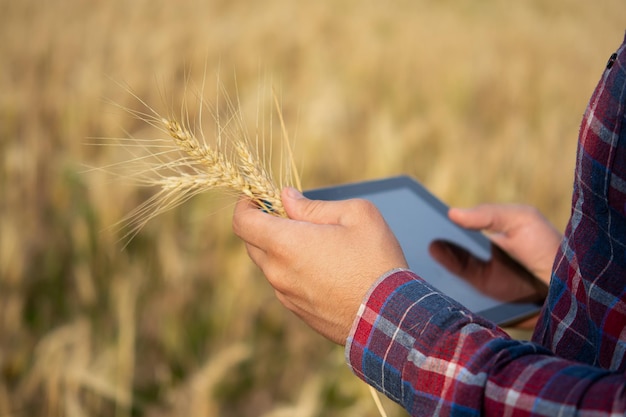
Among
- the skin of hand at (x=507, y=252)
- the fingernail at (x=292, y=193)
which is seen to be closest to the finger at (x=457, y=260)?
the skin of hand at (x=507, y=252)

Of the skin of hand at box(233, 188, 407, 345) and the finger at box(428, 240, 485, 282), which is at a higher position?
the skin of hand at box(233, 188, 407, 345)

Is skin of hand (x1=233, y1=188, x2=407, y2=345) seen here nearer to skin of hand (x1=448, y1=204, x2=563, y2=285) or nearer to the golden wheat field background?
the golden wheat field background

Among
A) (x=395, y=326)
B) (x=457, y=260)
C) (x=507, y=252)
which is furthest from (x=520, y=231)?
(x=395, y=326)

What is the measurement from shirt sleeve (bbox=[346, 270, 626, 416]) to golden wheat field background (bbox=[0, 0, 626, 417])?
0.33 m

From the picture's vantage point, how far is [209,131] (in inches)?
93.0

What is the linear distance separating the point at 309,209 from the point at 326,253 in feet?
0.27

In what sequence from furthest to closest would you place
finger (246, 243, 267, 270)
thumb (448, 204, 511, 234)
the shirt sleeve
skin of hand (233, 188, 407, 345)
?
thumb (448, 204, 511, 234)
finger (246, 243, 267, 270)
skin of hand (233, 188, 407, 345)
the shirt sleeve

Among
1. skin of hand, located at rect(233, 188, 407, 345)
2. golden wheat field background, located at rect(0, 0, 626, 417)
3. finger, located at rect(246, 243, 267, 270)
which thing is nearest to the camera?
skin of hand, located at rect(233, 188, 407, 345)

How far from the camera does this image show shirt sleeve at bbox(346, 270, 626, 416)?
0.57 m

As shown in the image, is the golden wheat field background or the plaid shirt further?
the golden wheat field background

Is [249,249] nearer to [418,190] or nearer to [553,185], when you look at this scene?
[418,190]

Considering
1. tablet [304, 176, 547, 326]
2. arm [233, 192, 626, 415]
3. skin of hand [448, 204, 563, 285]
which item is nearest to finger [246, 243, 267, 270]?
arm [233, 192, 626, 415]

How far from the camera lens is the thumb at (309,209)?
0.78m

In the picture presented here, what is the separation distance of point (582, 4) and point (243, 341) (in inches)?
A: 230
